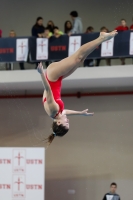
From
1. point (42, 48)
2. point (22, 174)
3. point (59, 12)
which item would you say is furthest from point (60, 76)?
point (59, 12)

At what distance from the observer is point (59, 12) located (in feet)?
40.6

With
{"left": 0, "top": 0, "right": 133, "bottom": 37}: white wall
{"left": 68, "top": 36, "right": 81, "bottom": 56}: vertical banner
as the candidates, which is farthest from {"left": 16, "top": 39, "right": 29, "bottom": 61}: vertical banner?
{"left": 0, "top": 0, "right": 133, "bottom": 37}: white wall

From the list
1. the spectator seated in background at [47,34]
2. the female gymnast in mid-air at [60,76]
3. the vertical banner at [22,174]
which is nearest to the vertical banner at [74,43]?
the spectator seated in background at [47,34]

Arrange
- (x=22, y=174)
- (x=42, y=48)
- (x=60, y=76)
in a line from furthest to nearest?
1. (x=42, y=48)
2. (x=22, y=174)
3. (x=60, y=76)

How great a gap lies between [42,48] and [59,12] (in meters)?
3.26

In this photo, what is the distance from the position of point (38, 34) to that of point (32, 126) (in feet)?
9.38

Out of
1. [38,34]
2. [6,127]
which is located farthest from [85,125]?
[38,34]

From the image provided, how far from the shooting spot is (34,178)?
852 centimetres

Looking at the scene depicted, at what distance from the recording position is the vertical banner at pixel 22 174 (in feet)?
27.9

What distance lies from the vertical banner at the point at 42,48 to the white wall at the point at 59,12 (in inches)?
119

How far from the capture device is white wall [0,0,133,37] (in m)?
12.0

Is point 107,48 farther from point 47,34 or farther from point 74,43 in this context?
point 47,34

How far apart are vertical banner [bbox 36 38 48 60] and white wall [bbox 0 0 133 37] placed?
119 inches

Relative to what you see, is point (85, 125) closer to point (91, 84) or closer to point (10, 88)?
point (91, 84)
